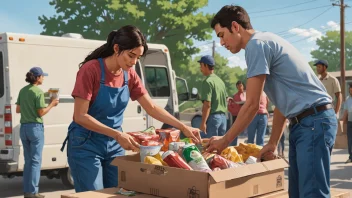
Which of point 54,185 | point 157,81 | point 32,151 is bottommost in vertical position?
point 54,185

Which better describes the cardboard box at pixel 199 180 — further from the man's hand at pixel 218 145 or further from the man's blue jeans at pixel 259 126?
the man's blue jeans at pixel 259 126

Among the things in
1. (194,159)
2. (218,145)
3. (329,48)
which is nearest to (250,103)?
(218,145)

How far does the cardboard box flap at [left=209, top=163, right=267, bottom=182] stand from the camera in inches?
137

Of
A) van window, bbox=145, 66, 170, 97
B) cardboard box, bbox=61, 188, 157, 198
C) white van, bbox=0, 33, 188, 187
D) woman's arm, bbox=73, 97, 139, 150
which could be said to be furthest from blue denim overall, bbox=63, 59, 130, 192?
van window, bbox=145, 66, 170, 97

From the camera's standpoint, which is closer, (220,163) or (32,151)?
(220,163)

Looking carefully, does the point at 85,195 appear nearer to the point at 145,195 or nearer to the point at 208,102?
the point at 145,195

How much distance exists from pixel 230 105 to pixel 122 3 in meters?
33.9

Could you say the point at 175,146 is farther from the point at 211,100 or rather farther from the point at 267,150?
the point at 211,100

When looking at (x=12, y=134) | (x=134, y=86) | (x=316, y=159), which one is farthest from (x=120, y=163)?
(x=12, y=134)

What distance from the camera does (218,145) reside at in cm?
382

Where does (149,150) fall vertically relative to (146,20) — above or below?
below

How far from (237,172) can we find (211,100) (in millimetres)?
5571

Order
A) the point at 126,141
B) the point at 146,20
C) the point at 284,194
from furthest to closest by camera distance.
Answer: the point at 146,20
the point at 284,194
the point at 126,141

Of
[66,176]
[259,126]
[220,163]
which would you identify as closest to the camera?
[220,163]
